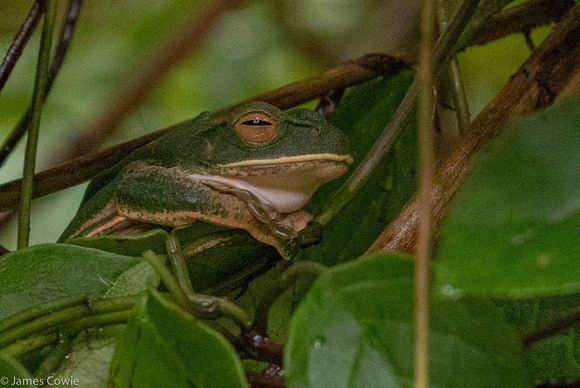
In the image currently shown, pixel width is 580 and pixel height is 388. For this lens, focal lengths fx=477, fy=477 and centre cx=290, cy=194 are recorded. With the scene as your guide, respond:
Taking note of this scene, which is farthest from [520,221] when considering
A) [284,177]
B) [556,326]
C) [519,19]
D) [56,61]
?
[56,61]

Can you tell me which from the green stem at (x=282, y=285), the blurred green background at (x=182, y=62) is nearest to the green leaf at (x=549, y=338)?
the green stem at (x=282, y=285)

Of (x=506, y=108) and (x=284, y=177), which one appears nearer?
(x=506, y=108)

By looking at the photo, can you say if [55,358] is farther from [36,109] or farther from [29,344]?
[36,109]

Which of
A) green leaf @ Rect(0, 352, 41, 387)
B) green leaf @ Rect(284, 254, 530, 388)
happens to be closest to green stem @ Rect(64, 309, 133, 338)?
green leaf @ Rect(0, 352, 41, 387)

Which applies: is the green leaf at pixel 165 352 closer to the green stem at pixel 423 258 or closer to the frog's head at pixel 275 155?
the green stem at pixel 423 258

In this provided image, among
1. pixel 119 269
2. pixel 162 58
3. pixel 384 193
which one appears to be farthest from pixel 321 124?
pixel 162 58

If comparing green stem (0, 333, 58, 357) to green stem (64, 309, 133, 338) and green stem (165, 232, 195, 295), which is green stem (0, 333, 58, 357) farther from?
green stem (165, 232, 195, 295)
